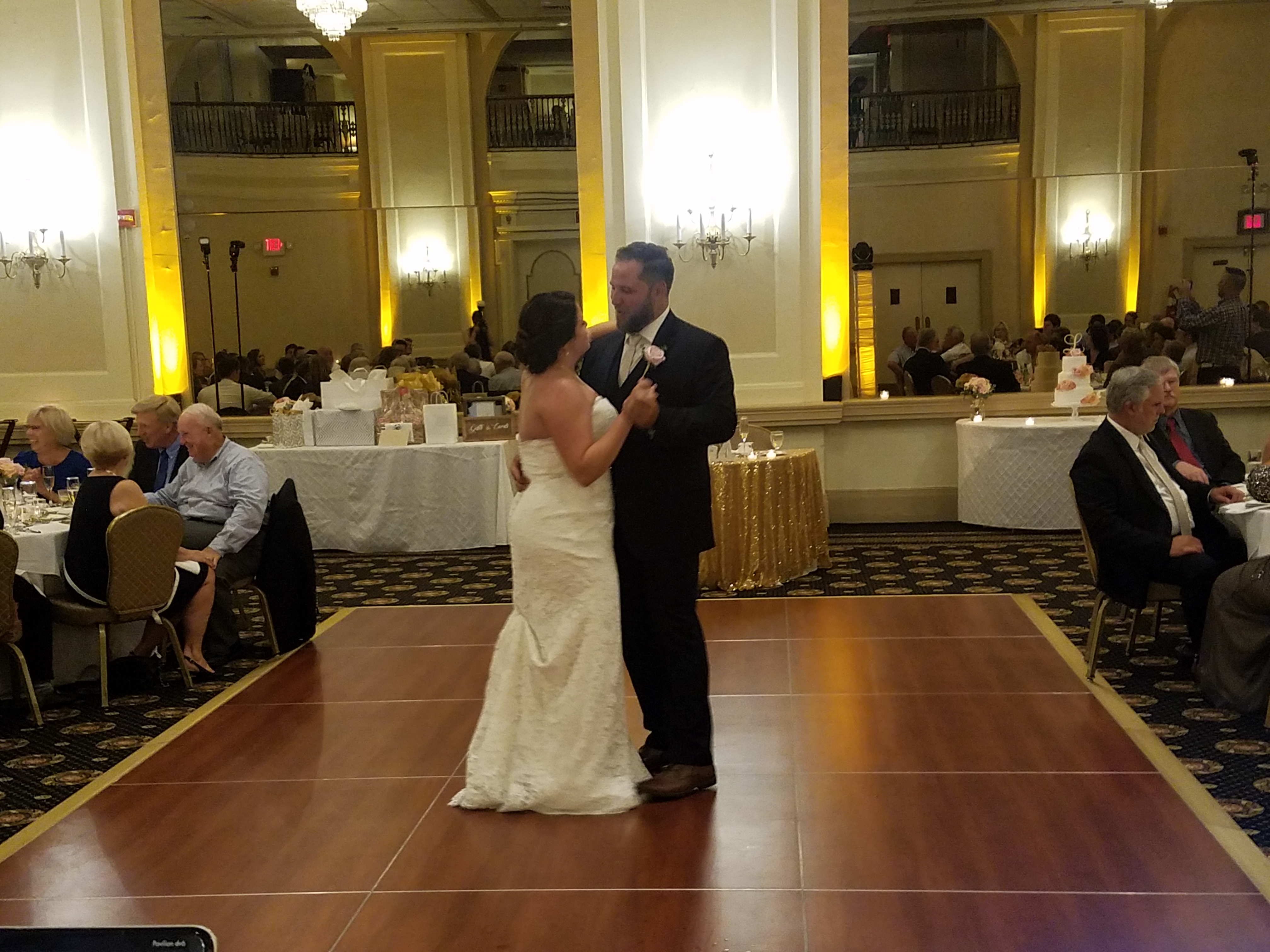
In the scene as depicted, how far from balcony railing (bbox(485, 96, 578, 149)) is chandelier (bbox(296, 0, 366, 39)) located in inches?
84.9

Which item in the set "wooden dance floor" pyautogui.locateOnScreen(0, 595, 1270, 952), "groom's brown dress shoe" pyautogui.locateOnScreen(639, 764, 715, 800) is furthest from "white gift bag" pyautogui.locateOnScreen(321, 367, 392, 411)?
"groom's brown dress shoe" pyautogui.locateOnScreen(639, 764, 715, 800)

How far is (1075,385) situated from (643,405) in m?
6.16

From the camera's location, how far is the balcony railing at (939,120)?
402 inches

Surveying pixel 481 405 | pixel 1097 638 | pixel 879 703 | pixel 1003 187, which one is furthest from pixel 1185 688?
pixel 1003 187

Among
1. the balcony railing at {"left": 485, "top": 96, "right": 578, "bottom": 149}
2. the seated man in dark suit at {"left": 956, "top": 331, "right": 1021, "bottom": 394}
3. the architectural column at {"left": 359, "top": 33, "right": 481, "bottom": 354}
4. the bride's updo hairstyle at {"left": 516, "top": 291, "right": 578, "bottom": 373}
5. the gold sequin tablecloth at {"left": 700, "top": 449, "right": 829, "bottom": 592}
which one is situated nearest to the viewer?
the bride's updo hairstyle at {"left": 516, "top": 291, "right": 578, "bottom": 373}

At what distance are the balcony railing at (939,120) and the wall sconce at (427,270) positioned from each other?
385cm

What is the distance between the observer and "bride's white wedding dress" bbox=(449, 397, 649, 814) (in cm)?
362

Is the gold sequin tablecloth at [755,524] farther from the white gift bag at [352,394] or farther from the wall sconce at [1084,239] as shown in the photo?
the wall sconce at [1084,239]

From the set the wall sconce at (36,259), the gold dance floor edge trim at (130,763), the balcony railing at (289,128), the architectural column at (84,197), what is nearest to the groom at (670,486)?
the gold dance floor edge trim at (130,763)

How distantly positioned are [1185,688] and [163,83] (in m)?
8.13

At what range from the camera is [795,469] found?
7133mm

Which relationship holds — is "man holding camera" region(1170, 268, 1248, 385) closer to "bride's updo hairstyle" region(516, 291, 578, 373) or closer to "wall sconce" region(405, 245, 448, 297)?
"wall sconce" region(405, 245, 448, 297)

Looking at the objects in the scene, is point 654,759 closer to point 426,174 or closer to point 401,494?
point 401,494

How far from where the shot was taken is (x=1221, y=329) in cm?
963
